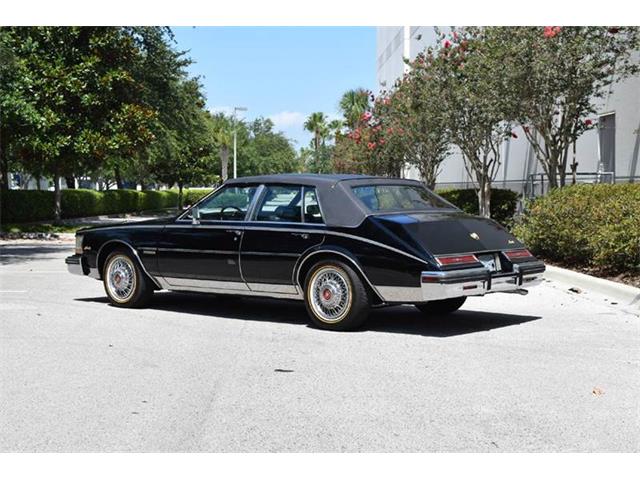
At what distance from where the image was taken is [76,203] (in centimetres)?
3766

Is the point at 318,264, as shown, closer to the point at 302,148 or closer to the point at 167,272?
the point at 167,272

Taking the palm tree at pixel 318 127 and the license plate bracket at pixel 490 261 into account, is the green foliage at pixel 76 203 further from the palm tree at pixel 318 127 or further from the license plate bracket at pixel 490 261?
the palm tree at pixel 318 127

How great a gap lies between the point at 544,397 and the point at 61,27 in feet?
74.0

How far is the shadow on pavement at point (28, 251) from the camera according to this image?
61.2 feet

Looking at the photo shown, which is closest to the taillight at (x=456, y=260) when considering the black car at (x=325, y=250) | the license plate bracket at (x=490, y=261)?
the black car at (x=325, y=250)

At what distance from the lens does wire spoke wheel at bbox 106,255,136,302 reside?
10703 mm

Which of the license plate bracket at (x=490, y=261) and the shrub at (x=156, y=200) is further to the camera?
the shrub at (x=156, y=200)

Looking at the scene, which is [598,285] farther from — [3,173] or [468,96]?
[3,173]

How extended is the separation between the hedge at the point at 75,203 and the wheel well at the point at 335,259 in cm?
2233

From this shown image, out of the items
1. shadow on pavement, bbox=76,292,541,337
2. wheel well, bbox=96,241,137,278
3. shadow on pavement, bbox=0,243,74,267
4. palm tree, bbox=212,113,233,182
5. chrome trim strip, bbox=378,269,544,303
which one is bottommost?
shadow on pavement, bbox=76,292,541,337

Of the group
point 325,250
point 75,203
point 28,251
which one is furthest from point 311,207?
point 75,203

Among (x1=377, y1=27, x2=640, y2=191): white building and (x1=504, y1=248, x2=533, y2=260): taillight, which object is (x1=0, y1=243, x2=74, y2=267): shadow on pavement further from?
(x1=377, y1=27, x2=640, y2=191): white building

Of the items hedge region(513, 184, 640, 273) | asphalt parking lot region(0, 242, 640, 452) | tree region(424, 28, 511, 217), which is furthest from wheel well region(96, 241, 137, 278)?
tree region(424, 28, 511, 217)

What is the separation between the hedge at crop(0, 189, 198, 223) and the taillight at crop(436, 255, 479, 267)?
23.5 metres
